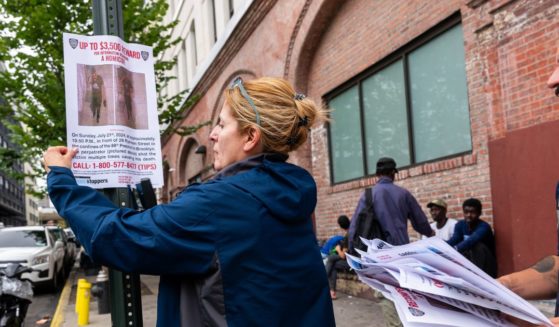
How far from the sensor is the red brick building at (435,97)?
5.61 m

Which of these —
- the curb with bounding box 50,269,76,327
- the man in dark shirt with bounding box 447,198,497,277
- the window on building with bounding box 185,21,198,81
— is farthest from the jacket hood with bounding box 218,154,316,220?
the window on building with bounding box 185,21,198,81

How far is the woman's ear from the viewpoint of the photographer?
1.84m

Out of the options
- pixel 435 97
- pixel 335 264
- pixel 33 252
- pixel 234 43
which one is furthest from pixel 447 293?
pixel 234 43

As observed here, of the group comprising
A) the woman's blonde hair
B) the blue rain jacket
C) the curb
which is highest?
the woman's blonde hair

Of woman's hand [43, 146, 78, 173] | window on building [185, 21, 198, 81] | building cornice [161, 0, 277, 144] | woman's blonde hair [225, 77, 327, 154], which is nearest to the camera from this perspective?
woman's blonde hair [225, 77, 327, 154]

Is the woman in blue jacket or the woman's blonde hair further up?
the woman's blonde hair

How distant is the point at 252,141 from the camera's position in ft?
6.05

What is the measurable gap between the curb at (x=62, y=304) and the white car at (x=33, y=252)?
57 cm

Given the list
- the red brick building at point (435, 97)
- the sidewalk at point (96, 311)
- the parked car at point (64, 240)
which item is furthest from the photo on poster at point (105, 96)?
the parked car at point (64, 240)

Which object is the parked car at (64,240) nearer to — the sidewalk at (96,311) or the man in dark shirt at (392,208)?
the sidewalk at (96,311)

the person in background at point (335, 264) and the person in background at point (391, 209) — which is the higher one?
the person in background at point (391, 209)

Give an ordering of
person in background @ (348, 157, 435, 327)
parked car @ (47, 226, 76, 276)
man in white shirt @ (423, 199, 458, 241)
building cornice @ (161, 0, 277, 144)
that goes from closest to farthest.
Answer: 1. person in background @ (348, 157, 435, 327)
2. man in white shirt @ (423, 199, 458, 241)
3. building cornice @ (161, 0, 277, 144)
4. parked car @ (47, 226, 76, 276)

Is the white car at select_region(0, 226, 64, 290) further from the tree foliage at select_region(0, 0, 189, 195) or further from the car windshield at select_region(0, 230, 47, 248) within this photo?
the tree foliage at select_region(0, 0, 189, 195)

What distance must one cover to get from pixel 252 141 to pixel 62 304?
1023 cm
